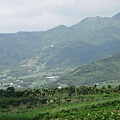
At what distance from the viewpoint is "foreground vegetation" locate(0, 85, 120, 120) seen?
47.2 metres

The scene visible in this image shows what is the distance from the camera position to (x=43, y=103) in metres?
Result: 73.4

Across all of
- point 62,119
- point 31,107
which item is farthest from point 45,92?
point 62,119

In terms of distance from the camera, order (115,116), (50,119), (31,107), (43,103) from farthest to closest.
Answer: (43,103)
(31,107)
(50,119)
(115,116)

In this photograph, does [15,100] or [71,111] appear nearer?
[71,111]

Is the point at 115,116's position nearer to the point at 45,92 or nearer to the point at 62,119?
the point at 62,119

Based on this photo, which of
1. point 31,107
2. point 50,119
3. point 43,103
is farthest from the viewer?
point 43,103

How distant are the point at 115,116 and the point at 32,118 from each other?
15311mm

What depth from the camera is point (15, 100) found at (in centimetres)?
7812

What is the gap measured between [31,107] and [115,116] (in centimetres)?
2956

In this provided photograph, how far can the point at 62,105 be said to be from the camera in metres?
64.0

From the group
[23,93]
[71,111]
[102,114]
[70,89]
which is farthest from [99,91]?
[102,114]

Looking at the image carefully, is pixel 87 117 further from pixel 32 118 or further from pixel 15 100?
pixel 15 100

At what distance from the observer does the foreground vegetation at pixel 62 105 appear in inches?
1857

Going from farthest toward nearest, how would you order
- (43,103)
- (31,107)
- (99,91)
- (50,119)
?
1. (99,91)
2. (43,103)
3. (31,107)
4. (50,119)
